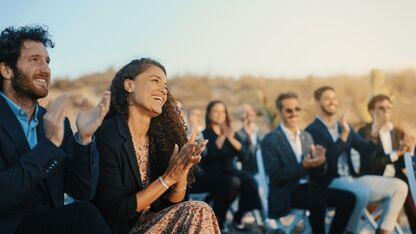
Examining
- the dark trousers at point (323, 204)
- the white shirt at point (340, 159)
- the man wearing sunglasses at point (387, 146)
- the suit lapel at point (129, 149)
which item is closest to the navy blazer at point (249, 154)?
the white shirt at point (340, 159)

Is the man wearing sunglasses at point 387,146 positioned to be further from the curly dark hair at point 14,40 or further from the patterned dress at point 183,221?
the curly dark hair at point 14,40

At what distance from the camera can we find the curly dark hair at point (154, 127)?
3.65 metres

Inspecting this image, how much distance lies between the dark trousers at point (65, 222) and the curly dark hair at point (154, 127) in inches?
38.3

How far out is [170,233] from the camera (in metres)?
3.11

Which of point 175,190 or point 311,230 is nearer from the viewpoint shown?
point 175,190

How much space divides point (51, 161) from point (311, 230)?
3.82 m

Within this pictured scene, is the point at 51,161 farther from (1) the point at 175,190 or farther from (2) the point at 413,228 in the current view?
(2) the point at 413,228

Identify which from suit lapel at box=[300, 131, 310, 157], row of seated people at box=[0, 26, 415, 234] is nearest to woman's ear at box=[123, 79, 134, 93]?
row of seated people at box=[0, 26, 415, 234]

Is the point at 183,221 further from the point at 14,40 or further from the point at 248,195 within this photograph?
the point at 248,195

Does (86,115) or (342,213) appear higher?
(86,115)

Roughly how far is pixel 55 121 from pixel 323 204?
365 centimetres

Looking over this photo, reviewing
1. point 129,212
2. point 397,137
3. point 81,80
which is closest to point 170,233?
point 129,212

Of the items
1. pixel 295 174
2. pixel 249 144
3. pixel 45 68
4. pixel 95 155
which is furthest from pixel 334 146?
pixel 45 68

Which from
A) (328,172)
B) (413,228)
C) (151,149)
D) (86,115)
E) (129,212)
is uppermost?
(86,115)
